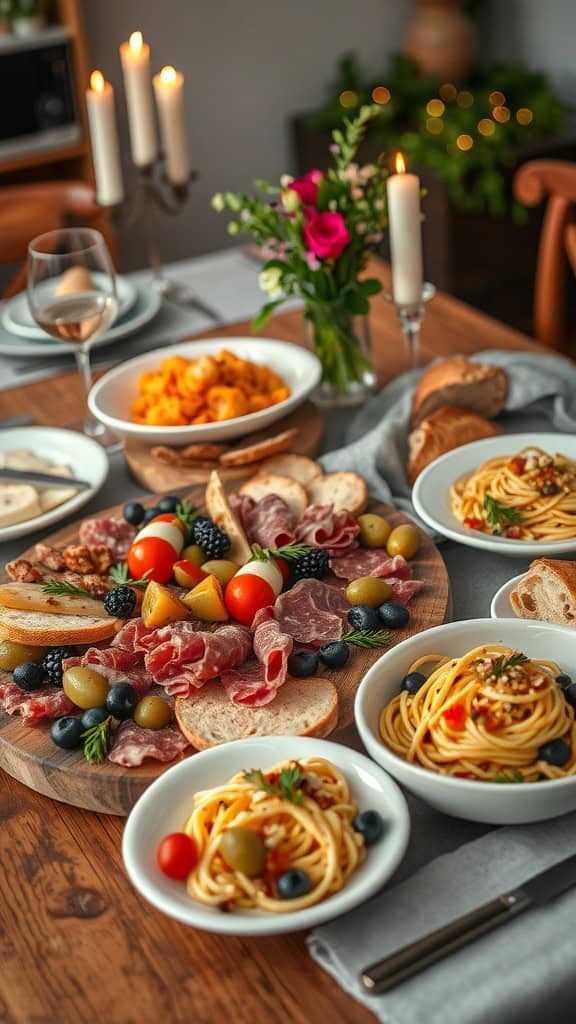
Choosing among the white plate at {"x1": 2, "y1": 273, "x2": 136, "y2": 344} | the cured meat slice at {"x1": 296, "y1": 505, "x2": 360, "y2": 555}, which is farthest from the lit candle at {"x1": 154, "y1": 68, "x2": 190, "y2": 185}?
the cured meat slice at {"x1": 296, "y1": 505, "x2": 360, "y2": 555}

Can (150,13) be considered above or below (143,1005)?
above

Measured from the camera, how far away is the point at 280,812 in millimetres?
1328

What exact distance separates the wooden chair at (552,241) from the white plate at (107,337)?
1.14 m

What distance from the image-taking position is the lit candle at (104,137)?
308cm

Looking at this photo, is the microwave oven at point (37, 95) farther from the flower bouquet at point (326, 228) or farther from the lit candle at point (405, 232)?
the lit candle at point (405, 232)

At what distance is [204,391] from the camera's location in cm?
244

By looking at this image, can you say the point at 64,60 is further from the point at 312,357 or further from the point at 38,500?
the point at 38,500

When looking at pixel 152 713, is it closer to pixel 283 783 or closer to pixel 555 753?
pixel 283 783

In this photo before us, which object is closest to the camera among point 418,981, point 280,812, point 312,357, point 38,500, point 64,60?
point 418,981

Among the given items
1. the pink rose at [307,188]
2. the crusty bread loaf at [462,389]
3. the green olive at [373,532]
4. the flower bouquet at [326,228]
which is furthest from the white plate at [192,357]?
the green olive at [373,532]

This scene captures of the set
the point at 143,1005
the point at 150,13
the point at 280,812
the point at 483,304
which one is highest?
the point at 150,13

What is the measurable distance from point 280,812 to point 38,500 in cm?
112

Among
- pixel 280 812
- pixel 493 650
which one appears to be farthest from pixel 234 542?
pixel 280 812

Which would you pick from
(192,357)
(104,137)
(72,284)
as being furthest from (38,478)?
(104,137)
